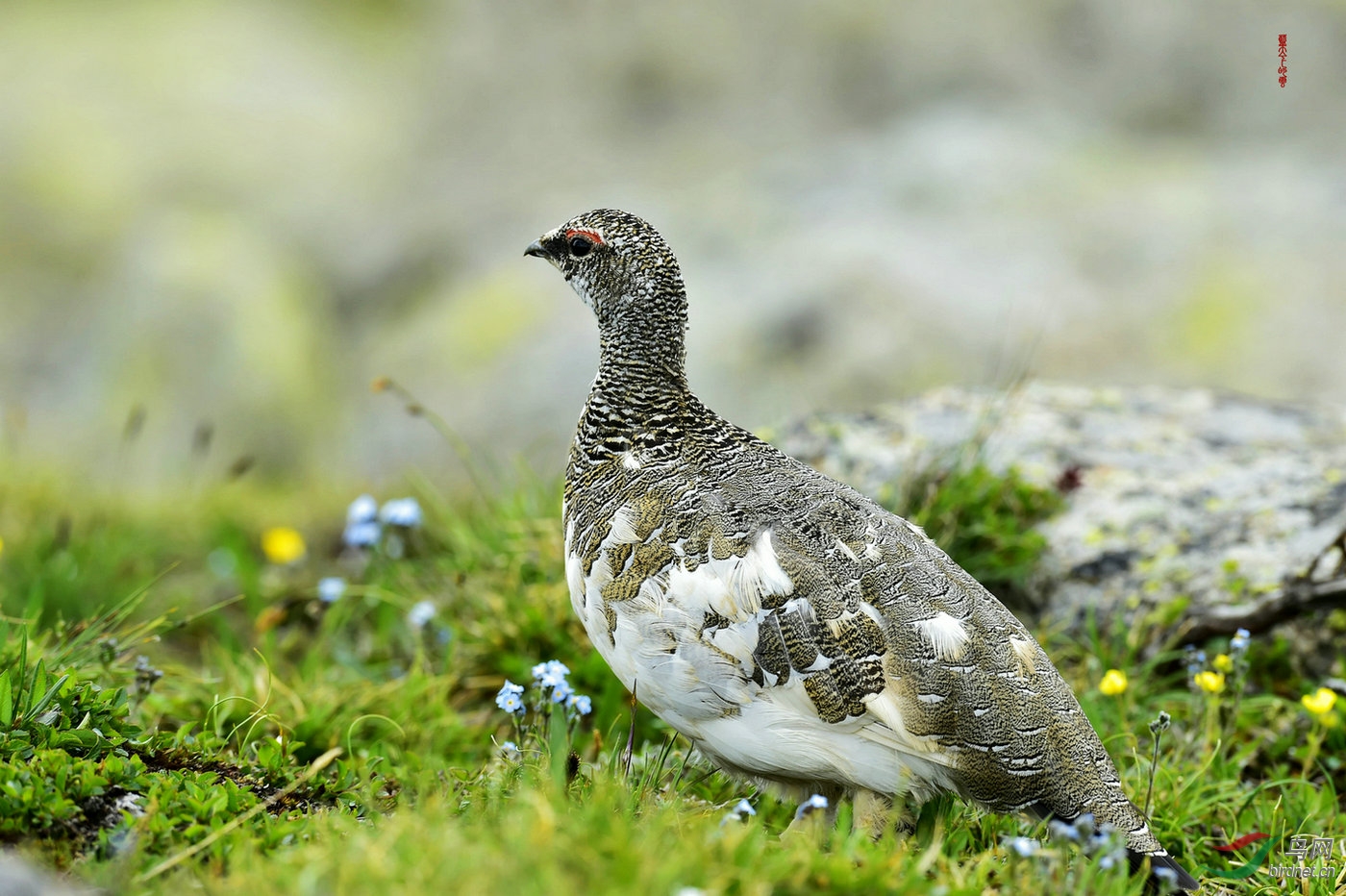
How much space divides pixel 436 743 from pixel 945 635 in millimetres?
2182

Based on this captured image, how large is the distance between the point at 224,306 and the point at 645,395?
883 cm

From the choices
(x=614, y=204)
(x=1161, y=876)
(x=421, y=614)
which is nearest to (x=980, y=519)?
(x=1161, y=876)

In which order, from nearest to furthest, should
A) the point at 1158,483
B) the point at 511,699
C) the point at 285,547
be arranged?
the point at 511,699, the point at 1158,483, the point at 285,547

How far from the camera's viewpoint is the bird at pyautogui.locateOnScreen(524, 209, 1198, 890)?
334 cm

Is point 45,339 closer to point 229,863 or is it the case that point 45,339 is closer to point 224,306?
point 224,306

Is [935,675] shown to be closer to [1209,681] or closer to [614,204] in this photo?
[1209,681]

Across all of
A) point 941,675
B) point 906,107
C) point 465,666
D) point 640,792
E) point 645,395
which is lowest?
point 465,666

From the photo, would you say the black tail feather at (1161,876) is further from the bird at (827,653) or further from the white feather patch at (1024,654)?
the white feather patch at (1024,654)

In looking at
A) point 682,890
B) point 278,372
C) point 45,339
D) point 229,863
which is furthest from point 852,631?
point 45,339

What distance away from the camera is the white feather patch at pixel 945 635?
3.39m

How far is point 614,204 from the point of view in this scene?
12.1 metres

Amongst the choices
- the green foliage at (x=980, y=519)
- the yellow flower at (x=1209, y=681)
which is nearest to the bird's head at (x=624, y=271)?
the green foliage at (x=980, y=519)

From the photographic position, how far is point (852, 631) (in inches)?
134

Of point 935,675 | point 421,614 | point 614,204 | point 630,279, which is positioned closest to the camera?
point 935,675
